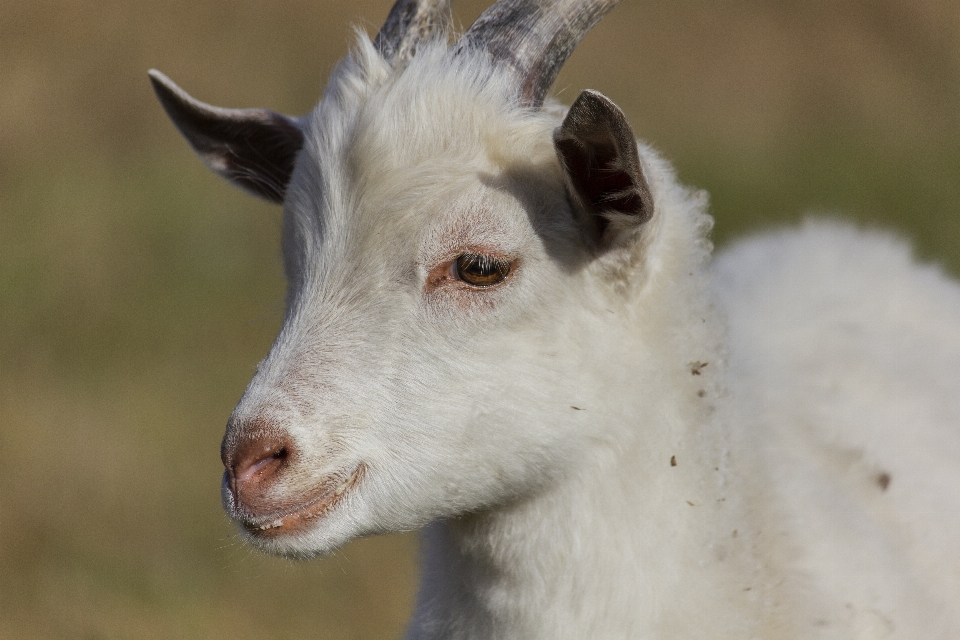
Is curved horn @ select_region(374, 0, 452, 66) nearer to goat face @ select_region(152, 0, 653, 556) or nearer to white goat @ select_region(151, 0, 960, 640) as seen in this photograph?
white goat @ select_region(151, 0, 960, 640)

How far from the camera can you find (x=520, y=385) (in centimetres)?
310

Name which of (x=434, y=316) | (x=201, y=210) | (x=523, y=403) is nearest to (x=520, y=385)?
(x=523, y=403)

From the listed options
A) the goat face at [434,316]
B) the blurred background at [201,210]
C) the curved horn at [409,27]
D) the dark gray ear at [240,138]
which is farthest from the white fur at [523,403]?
the blurred background at [201,210]

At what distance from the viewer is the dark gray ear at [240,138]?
3.86m

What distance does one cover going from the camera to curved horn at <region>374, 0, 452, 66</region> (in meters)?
3.69

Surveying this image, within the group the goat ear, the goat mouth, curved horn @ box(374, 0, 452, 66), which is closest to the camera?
the goat ear

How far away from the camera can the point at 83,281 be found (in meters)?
10.3

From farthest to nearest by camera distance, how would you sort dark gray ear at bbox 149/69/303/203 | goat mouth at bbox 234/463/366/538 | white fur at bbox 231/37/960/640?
dark gray ear at bbox 149/69/303/203, white fur at bbox 231/37/960/640, goat mouth at bbox 234/463/366/538

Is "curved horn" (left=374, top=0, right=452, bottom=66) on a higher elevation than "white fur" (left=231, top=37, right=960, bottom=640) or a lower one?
higher

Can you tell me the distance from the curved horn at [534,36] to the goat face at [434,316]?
0.18 ft

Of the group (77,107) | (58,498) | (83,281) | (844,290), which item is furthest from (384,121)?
(77,107)

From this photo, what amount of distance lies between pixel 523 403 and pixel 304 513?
650 mm

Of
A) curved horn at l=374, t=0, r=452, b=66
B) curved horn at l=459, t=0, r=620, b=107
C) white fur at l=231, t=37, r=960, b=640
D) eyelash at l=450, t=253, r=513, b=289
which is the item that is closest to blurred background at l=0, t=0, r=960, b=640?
curved horn at l=374, t=0, r=452, b=66

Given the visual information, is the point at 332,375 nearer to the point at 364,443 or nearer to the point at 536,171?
the point at 364,443
